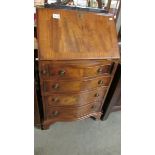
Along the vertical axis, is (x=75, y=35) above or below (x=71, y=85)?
above

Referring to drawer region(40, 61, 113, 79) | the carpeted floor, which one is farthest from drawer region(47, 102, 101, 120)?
drawer region(40, 61, 113, 79)

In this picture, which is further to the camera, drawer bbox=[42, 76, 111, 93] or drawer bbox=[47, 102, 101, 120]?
drawer bbox=[47, 102, 101, 120]

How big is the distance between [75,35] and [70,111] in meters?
0.74

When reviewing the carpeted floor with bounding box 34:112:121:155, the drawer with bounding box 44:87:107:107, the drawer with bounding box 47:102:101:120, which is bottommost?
the carpeted floor with bounding box 34:112:121:155

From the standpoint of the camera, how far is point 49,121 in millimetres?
1645

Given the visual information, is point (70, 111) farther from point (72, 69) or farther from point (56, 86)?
point (72, 69)

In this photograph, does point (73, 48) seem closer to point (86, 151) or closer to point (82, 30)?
point (82, 30)

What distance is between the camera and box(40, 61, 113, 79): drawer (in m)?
1.10

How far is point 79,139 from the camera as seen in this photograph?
5.66 ft

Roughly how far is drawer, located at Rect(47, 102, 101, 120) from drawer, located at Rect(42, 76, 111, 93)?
0.87 feet

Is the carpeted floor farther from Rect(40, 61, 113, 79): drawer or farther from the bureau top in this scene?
the bureau top

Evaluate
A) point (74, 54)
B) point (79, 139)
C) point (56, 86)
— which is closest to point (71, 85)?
point (56, 86)
